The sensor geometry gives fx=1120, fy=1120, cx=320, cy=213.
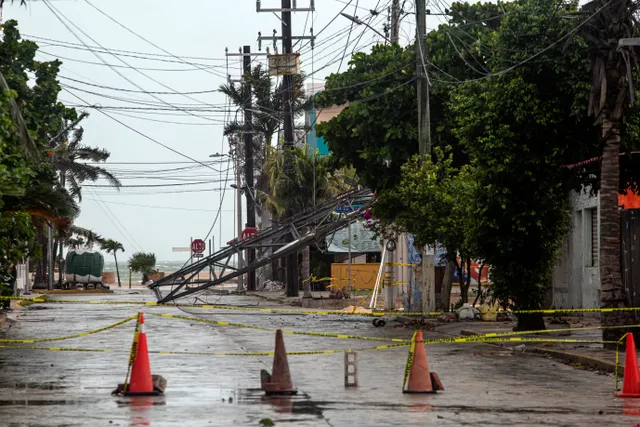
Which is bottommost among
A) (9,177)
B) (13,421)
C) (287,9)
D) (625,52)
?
(13,421)

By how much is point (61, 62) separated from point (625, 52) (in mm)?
15768

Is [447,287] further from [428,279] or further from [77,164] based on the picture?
[77,164]

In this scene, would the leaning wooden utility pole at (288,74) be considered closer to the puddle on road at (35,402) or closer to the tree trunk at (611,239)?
the tree trunk at (611,239)

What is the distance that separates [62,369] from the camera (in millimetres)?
17344

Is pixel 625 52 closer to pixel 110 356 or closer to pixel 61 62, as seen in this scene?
pixel 110 356

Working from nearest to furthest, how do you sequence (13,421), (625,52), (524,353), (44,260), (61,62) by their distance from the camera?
(13,421), (625,52), (524,353), (61,62), (44,260)

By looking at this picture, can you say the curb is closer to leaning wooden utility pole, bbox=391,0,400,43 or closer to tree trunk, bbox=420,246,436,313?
tree trunk, bbox=420,246,436,313

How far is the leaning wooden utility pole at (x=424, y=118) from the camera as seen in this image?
103ft

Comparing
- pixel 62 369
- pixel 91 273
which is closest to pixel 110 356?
pixel 62 369

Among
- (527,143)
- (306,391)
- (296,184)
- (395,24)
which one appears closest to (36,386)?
(306,391)

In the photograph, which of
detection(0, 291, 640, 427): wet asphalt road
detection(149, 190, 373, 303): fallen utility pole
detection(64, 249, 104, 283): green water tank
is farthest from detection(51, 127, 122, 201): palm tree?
detection(0, 291, 640, 427): wet asphalt road

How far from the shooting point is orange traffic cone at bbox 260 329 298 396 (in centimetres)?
1377

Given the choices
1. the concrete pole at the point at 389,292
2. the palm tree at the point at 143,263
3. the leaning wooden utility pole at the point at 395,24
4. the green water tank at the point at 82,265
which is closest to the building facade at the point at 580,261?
the concrete pole at the point at 389,292

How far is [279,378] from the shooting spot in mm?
13859
